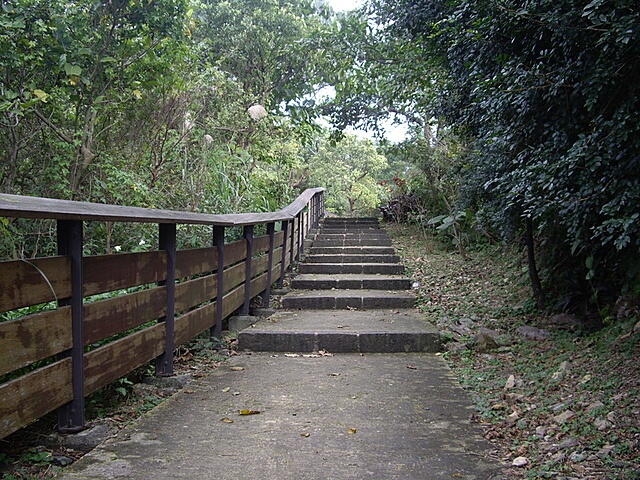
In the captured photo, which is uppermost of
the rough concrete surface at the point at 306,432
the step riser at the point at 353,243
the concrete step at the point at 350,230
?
the concrete step at the point at 350,230

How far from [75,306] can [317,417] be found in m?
1.44

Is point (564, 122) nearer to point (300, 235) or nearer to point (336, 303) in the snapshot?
point (336, 303)

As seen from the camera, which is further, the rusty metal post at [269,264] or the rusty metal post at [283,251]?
the rusty metal post at [283,251]

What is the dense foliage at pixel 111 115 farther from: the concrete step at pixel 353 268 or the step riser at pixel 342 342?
the step riser at pixel 342 342

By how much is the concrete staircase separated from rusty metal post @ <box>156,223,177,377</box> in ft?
4.22

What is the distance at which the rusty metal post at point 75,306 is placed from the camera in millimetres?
2412

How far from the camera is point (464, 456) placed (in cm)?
256

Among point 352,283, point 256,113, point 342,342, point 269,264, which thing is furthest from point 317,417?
point 256,113

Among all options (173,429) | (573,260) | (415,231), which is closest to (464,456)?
(173,429)

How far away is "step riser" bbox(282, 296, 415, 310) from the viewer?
643 centimetres

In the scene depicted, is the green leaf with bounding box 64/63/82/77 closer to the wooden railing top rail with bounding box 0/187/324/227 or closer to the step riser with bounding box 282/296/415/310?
the wooden railing top rail with bounding box 0/187/324/227

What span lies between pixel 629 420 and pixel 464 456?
31.7 inches

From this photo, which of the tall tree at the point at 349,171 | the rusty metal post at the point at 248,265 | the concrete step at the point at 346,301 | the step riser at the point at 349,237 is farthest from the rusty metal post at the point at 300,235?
the tall tree at the point at 349,171

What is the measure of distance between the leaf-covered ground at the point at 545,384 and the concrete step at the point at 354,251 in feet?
10.2
